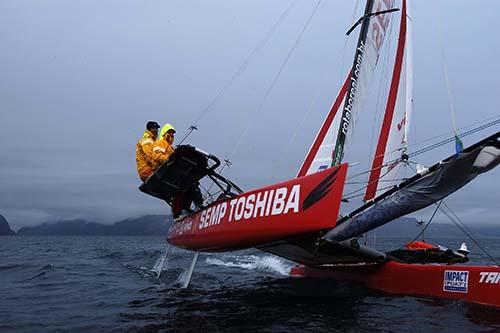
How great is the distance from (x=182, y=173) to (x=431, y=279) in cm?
403

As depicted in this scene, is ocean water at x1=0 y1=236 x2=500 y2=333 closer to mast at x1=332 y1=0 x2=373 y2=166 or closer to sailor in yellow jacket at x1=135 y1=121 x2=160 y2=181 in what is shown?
sailor in yellow jacket at x1=135 y1=121 x2=160 y2=181

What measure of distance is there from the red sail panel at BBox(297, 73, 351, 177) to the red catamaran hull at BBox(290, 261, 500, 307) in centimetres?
211

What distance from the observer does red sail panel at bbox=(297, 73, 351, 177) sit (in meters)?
9.38

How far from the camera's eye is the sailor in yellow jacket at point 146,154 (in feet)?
23.6

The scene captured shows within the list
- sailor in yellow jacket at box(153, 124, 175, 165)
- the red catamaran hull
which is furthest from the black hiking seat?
the red catamaran hull

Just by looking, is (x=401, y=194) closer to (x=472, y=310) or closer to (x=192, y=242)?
(x=472, y=310)

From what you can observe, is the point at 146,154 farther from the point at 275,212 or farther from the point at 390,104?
the point at 390,104

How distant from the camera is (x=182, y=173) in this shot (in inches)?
275

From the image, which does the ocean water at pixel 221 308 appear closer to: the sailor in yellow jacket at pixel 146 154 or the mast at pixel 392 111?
the sailor in yellow jacket at pixel 146 154

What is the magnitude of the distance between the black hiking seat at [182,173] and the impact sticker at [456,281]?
3.24m

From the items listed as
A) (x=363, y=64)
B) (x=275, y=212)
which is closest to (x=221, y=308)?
(x=275, y=212)

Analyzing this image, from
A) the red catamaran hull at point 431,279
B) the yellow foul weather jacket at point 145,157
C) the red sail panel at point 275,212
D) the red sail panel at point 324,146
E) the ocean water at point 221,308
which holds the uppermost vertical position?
the red sail panel at point 324,146

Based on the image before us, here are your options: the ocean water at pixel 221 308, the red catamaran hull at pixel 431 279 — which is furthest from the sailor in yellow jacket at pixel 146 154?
the red catamaran hull at pixel 431 279

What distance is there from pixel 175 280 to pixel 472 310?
5.22 m
